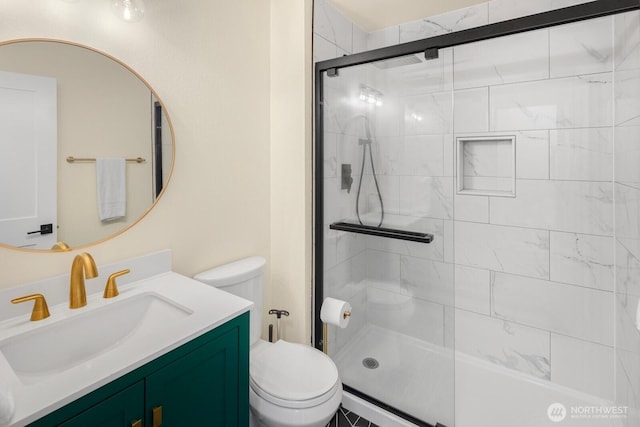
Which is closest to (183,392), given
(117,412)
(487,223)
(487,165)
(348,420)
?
(117,412)

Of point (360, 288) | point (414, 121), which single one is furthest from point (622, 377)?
point (414, 121)

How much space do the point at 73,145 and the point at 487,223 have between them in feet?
7.58

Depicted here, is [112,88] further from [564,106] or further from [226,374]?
[564,106]

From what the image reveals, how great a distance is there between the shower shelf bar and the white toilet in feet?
1.78

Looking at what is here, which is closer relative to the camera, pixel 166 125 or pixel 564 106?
pixel 166 125

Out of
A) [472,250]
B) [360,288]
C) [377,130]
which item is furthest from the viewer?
[472,250]

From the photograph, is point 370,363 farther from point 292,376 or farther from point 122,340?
point 122,340

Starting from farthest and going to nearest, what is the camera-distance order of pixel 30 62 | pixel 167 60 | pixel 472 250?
pixel 472 250
pixel 167 60
pixel 30 62

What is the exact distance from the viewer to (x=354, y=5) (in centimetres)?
215

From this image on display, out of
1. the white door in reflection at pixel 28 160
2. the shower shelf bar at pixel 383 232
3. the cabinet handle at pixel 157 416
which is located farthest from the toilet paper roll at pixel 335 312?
the white door in reflection at pixel 28 160

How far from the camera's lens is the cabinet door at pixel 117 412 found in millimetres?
780

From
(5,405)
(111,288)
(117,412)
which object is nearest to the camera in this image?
(5,405)

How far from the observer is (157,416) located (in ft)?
3.06

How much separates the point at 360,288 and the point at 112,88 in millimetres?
1669
